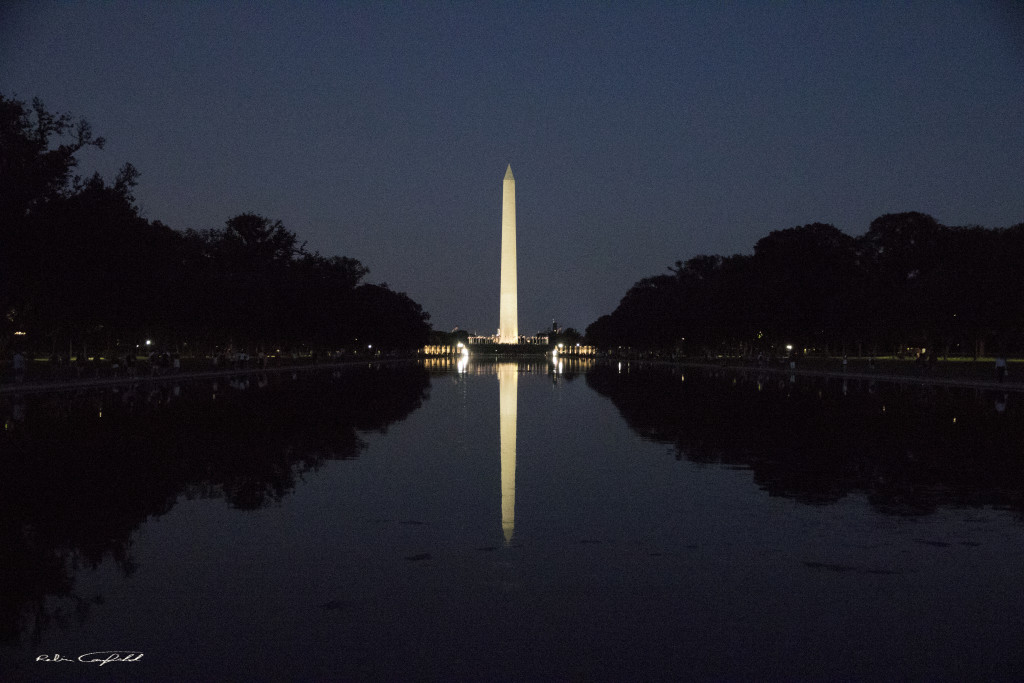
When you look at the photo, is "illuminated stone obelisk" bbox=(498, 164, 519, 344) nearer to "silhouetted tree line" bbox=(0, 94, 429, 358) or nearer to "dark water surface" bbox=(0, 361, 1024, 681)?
"silhouetted tree line" bbox=(0, 94, 429, 358)

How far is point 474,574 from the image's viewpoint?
8.75 m

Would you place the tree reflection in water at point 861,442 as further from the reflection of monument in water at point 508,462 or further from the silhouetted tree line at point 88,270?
the silhouetted tree line at point 88,270

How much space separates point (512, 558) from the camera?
9398mm

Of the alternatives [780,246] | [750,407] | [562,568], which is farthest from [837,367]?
[562,568]

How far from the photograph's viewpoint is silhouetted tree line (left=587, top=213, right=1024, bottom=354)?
61.0 m

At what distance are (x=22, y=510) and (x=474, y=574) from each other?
21.6ft

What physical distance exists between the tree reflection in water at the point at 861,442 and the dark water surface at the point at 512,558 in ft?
0.44

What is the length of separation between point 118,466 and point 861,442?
14.6 meters

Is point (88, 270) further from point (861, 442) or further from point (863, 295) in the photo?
point (863, 295)

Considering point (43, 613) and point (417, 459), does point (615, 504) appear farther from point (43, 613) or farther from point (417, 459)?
point (43, 613)

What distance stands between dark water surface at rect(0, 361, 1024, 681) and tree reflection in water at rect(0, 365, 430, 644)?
7cm

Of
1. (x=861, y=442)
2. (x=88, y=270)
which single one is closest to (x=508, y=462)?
(x=861, y=442)

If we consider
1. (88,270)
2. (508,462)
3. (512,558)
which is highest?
(88,270)

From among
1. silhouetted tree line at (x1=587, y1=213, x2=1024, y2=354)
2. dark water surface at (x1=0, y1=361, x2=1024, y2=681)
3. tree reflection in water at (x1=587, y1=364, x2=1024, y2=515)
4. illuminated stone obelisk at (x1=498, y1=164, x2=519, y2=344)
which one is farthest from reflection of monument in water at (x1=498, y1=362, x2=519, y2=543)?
illuminated stone obelisk at (x1=498, y1=164, x2=519, y2=344)
